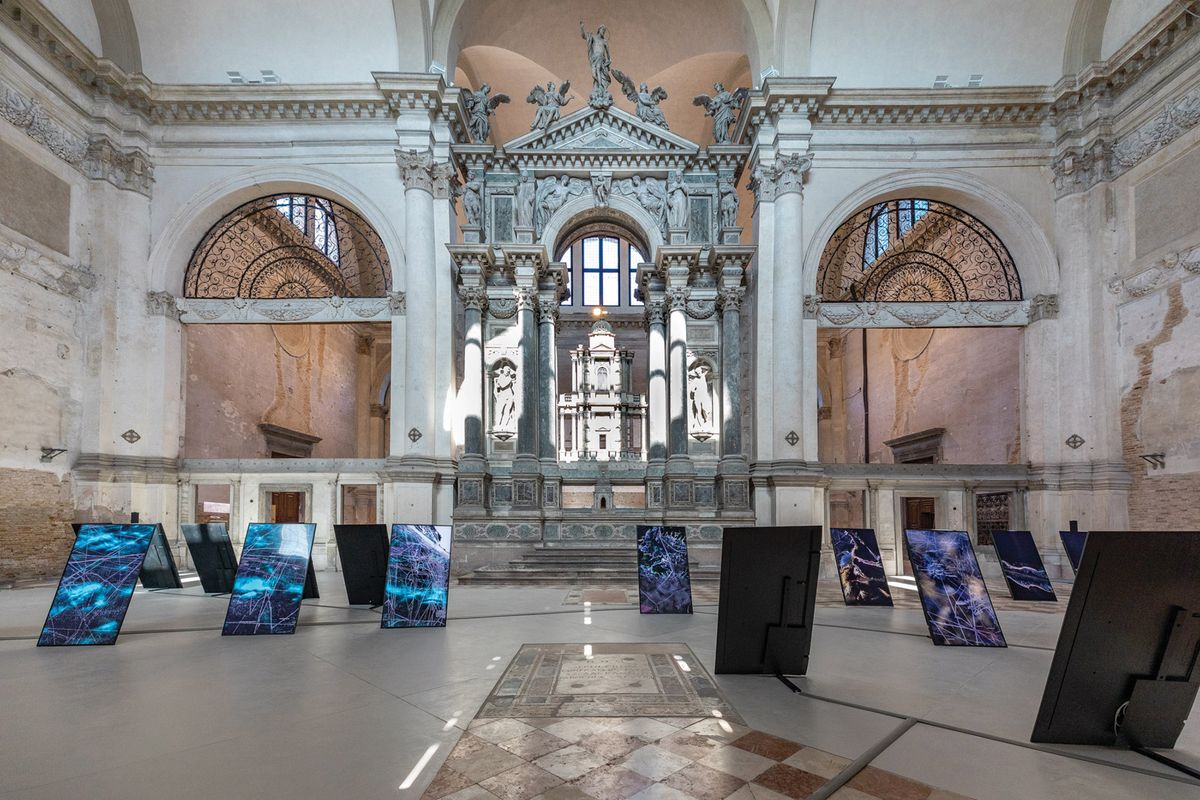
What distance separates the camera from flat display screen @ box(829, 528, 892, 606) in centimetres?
943

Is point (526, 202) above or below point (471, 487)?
above

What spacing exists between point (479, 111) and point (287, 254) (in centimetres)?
719

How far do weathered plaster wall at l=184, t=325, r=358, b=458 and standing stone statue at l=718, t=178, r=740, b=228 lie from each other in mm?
13609

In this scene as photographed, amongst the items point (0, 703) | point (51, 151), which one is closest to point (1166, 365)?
point (0, 703)

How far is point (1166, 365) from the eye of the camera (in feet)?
42.1

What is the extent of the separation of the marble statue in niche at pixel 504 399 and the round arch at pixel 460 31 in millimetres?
7317

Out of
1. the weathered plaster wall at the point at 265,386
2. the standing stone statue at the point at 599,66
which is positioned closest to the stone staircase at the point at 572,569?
the weathered plaster wall at the point at 265,386

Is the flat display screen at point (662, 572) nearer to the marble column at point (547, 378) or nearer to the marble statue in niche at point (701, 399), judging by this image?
the marble statue in niche at point (701, 399)

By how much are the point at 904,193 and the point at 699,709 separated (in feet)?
49.7

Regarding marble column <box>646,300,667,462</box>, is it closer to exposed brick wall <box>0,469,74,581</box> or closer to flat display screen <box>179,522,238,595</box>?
flat display screen <box>179,522,238,595</box>

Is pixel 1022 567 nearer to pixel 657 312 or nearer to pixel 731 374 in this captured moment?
pixel 731 374

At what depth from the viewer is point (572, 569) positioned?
13344 mm

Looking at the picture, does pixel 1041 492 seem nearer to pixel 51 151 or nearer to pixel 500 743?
pixel 500 743

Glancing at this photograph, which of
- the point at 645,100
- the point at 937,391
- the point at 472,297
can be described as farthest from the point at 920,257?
the point at 472,297
